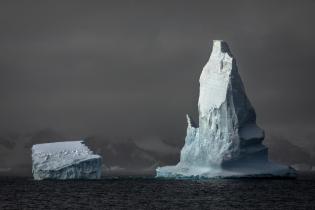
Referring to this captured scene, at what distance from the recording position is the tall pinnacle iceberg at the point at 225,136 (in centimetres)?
8981

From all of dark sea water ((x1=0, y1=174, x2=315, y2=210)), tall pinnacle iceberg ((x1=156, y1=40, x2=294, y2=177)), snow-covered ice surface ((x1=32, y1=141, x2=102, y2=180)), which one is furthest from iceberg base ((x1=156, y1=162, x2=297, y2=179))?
snow-covered ice surface ((x1=32, y1=141, x2=102, y2=180))

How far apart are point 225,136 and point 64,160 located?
19924 millimetres

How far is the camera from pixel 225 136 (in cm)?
9088

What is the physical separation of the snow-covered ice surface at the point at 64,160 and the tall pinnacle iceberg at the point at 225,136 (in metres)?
12.3

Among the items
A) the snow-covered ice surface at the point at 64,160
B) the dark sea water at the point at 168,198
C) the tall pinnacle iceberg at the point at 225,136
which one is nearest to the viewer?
the dark sea water at the point at 168,198

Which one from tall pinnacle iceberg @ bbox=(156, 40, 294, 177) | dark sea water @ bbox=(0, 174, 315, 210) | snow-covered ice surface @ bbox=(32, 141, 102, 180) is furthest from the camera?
tall pinnacle iceberg @ bbox=(156, 40, 294, 177)

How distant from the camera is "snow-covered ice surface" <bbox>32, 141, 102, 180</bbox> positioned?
87.1 meters

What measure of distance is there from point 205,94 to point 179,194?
1078 inches

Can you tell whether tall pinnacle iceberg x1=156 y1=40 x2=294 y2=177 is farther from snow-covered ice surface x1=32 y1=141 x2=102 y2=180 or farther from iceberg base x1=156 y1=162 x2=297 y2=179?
snow-covered ice surface x1=32 y1=141 x2=102 y2=180

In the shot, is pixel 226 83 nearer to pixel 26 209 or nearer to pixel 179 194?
pixel 179 194

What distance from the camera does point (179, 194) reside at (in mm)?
70500

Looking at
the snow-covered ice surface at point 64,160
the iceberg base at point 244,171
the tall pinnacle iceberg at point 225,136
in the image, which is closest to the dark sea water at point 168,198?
the snow-covered ice surface at point 64,160

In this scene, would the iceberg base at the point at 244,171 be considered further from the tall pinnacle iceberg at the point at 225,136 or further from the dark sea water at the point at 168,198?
the dark sea water at the point at 168,198

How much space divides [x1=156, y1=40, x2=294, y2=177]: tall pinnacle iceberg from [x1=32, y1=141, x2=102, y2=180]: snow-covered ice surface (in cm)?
A: 1227
